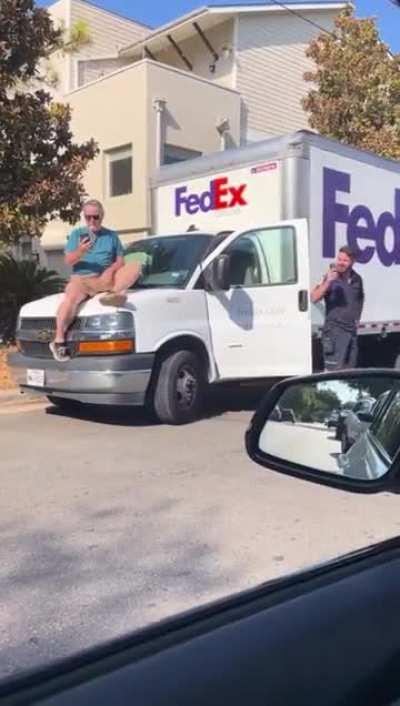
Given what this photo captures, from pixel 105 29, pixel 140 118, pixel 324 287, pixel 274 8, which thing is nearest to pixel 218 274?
pixel 324 287

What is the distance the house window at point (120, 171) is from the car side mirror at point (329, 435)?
52.6ft

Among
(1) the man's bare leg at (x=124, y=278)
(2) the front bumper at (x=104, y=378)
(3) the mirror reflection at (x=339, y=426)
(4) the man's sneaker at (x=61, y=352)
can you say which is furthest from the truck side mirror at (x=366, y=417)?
(4) the man's sneaker at (x=61, y=352)

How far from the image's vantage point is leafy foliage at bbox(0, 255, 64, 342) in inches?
505

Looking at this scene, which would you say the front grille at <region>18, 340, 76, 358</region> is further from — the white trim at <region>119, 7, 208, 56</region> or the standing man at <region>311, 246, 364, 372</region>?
the white trim at <region>119, 7, 208, 56</region>

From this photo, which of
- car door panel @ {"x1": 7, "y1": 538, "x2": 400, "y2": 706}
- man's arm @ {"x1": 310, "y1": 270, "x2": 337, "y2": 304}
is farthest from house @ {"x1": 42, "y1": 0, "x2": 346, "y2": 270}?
car door panel @ {"x1": 7, "y1": 538, "x2": 400, "y2": 706}

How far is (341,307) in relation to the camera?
28.5 ft

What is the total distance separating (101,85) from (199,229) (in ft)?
32.4

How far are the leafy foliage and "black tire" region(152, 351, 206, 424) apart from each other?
17.4 feet

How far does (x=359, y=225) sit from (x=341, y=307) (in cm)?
164

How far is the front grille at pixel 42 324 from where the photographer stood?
7723mm

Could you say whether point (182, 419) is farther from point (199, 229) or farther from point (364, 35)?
point (364, 35)

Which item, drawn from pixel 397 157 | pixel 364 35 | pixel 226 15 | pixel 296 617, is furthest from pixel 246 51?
pixel 296 617

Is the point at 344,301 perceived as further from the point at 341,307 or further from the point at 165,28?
the point at 165,28

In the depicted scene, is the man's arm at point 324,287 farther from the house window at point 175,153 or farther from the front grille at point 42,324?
the house window at point 175,153
